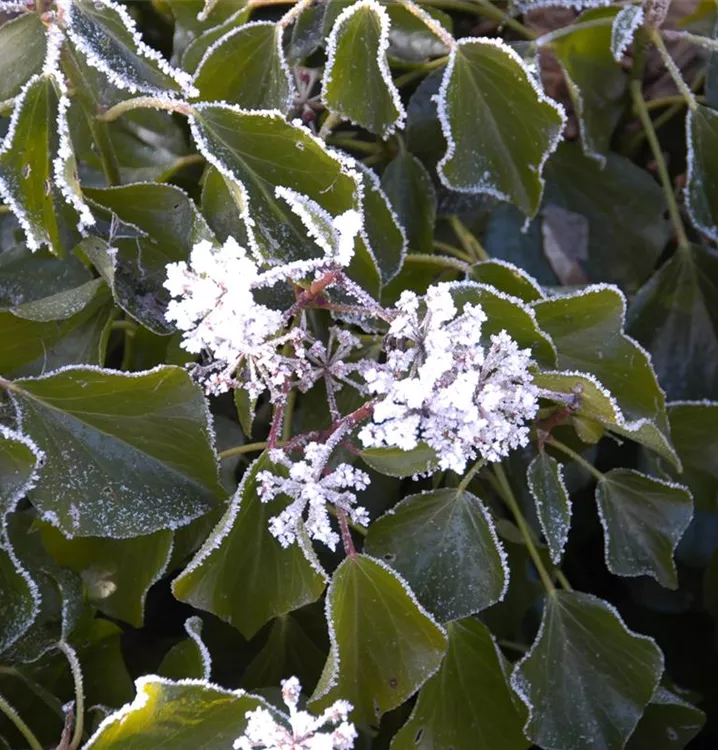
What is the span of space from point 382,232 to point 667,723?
37 cm

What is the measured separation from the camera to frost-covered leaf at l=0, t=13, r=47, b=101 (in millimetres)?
451

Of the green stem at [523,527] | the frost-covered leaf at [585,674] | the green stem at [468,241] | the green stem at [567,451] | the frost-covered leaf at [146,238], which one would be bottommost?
the frost-covered leaf at [585,674]

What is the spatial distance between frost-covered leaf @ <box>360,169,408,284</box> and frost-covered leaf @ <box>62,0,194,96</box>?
0.12 m

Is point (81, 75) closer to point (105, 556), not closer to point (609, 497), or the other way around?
point (105, 556)

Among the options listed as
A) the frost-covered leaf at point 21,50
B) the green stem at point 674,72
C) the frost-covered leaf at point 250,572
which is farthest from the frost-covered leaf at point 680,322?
the frost-covered leaf at point 21,50

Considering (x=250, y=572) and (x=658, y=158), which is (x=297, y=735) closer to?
(x=250, y=572)

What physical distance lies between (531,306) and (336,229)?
0.44 feet

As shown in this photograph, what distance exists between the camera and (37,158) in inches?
17.2

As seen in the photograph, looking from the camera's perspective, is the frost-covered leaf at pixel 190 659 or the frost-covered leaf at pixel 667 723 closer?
the frost-covered leaf at pixel 190 659

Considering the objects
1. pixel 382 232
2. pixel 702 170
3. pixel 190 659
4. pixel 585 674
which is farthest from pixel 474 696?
pixel 702 170

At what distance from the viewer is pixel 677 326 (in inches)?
25.6

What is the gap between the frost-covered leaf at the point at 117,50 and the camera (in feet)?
1.37

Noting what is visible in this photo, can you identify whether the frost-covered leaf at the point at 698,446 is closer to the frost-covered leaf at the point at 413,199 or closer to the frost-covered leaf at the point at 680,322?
the frost-covered leaf at the point at 680,322

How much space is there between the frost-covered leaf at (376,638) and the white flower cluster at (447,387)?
112 millimetres
